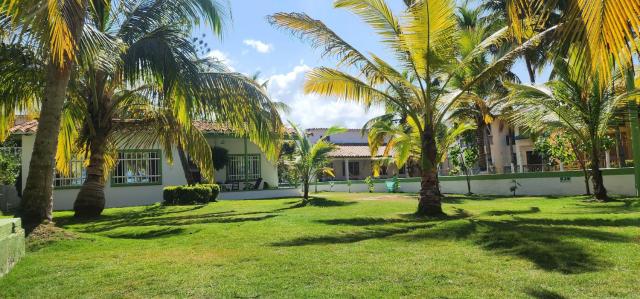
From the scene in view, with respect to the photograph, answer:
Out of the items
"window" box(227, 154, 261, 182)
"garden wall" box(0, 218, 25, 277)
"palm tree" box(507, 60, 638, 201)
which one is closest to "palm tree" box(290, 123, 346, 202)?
"palm tree" box(507, 60, 638, 201)

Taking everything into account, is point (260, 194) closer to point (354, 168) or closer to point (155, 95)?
point (155, 95)

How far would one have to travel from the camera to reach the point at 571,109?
13.4m

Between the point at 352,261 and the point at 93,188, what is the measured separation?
9496mm

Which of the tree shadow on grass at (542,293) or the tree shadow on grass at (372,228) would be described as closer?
the tree shadow on grass at (542,293)

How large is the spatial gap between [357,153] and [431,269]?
3367 cm

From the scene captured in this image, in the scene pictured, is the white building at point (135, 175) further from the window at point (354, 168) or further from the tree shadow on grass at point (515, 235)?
the window at point (354, 168)

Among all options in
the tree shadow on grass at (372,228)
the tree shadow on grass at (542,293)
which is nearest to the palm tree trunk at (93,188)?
the tree shadow on grass at (372,228)

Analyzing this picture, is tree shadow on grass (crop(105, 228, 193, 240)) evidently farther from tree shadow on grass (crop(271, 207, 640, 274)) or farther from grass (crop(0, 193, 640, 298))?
tree shadow on grass (crop(271, 207, 640, 274))

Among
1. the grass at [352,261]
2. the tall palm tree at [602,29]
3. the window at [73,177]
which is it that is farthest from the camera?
the window at [73,177]

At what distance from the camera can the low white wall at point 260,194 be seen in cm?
2134

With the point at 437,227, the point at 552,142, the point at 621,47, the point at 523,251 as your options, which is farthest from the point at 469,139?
the point at 621,47

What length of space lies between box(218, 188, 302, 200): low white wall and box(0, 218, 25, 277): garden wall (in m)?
14.6

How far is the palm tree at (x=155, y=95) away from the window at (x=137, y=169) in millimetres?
5862

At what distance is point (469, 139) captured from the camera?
3191 centimetres
